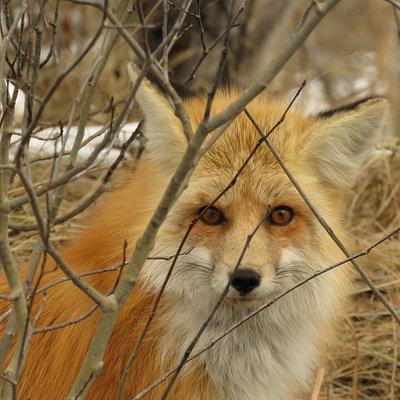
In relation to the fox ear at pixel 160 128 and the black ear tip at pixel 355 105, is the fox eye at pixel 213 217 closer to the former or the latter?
the fox ear at pixel 160 128

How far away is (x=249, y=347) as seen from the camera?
371 centimetres

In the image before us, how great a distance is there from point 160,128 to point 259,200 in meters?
0.56

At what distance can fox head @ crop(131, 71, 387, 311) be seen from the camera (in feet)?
11.1

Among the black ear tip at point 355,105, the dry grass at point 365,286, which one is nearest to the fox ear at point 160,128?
the black ear tip at point 355,105

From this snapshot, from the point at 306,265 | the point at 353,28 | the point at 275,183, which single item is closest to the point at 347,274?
the point at 306,265

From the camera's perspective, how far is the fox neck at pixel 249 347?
142 inches

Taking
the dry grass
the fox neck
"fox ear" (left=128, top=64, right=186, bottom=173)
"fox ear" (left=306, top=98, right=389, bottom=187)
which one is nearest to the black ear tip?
"fox ear" (left=306, top=98, right=389, bottom=187)

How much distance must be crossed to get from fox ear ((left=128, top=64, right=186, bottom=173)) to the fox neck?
676 mm

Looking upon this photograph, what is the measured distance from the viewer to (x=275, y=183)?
11.8ft

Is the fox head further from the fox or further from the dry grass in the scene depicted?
the dry grass

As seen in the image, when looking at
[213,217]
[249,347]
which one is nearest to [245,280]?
[213,217]

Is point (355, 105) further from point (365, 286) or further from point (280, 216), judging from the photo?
point (365, 286)

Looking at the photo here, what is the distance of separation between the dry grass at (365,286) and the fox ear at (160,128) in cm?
134

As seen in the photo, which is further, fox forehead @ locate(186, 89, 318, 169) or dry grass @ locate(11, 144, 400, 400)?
dry grass @ locate(11, 144, 400, 400)
